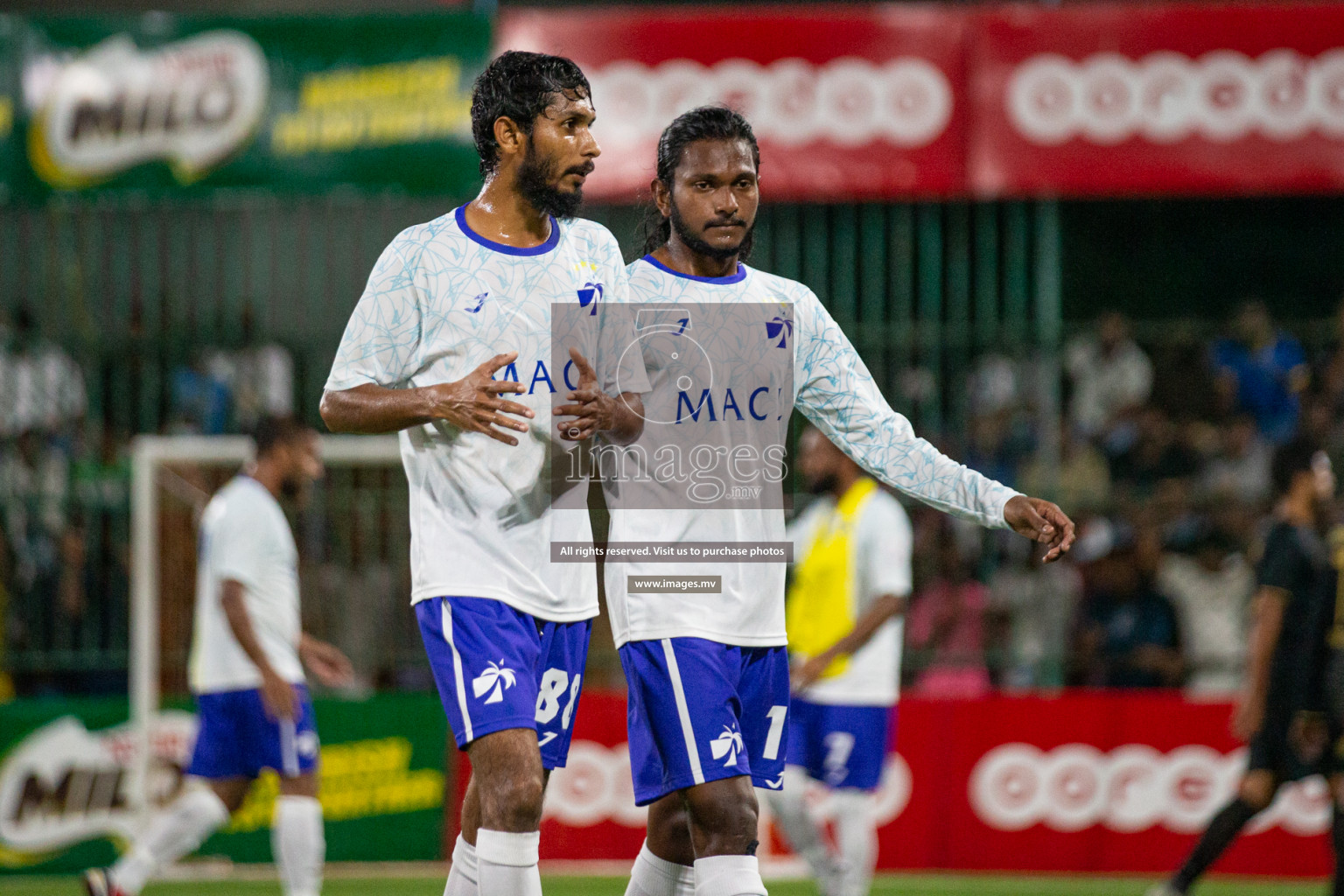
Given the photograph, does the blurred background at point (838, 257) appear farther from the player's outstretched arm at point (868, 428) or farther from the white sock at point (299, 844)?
the player's outstretched arm at point (868, 428)

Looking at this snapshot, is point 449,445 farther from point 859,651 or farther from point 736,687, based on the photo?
point 859,651

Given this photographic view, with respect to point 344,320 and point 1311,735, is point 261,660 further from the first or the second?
point 344,320

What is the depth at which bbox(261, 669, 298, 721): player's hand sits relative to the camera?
7.09 metres

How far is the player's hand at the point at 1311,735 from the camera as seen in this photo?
681 cm

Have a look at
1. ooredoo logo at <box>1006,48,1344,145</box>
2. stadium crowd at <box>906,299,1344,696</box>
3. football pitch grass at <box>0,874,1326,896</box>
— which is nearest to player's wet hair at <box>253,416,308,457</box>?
football pitch grass at <box>0,874,1326,896</box>

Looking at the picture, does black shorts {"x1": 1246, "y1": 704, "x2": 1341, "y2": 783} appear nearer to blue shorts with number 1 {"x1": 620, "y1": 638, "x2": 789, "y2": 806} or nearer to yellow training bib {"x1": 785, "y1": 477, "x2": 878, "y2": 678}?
yellow training bib {"x1": 785, "y1": 477, "x2": 878, "y2": 678}

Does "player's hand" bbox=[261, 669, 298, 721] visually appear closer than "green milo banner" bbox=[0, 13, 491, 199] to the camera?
Yes

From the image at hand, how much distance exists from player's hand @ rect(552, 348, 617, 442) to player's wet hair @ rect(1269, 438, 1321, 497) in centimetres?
434

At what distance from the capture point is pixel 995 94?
33.3 feet

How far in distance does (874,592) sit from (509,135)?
3.71 meters

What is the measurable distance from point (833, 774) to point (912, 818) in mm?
2491

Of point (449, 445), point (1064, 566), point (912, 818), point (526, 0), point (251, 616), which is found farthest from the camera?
point (526, 0)

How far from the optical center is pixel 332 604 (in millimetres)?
10172

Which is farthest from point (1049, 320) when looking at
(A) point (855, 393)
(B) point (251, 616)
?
(A) point (855, 393)
